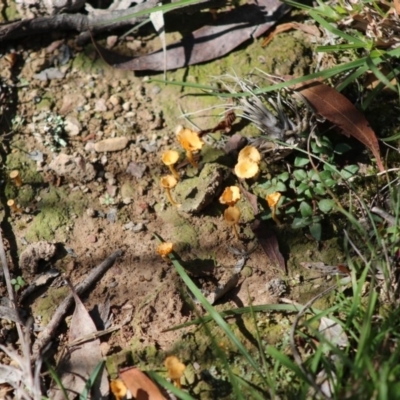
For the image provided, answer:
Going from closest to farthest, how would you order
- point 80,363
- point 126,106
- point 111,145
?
point 80,363
point 111,145
point 126,106

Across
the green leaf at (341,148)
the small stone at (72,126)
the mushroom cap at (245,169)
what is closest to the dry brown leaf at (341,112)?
the green leaf at (341,148)

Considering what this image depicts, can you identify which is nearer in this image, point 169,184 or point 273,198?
point 273,198

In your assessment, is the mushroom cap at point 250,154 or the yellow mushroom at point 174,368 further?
the mushroom cap at point 250,154

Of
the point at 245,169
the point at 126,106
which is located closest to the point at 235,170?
the point at 245,169

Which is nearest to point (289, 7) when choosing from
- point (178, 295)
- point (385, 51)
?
point (385, 51)

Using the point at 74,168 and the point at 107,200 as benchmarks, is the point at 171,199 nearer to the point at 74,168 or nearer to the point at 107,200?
the point at 107,200

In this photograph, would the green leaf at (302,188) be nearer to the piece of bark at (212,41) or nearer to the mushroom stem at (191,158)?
the mushroom stem at (191,158)

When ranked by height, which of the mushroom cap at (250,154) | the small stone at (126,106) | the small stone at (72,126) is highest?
the small stone at (126,106)
